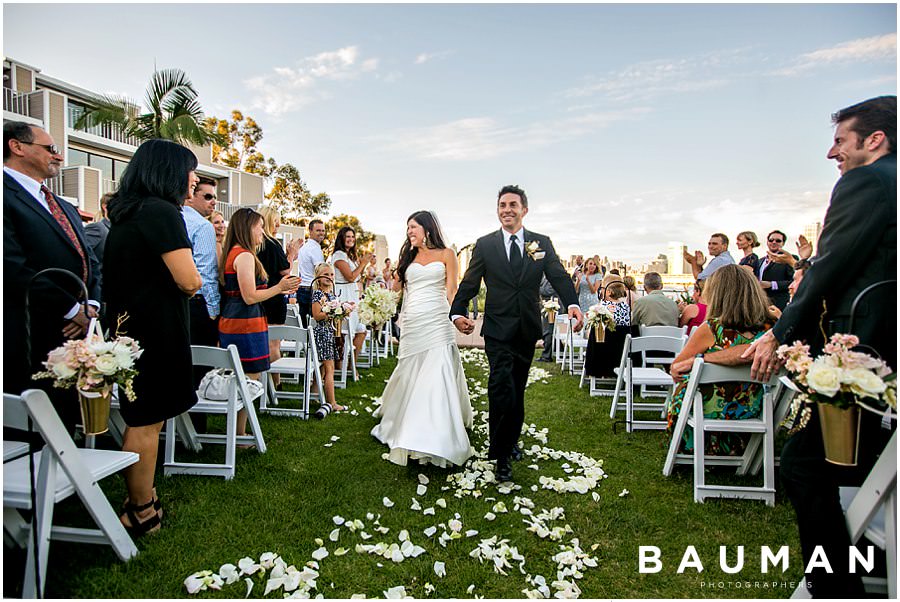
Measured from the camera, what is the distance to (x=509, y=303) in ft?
14.4

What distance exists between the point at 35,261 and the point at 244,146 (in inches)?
1107

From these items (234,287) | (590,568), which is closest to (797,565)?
(590,568)

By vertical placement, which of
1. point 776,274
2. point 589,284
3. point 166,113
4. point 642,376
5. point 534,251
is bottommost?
point 642,376

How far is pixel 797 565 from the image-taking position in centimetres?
297

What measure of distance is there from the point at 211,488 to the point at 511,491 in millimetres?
2253

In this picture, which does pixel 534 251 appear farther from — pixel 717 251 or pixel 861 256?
pixel 717 251

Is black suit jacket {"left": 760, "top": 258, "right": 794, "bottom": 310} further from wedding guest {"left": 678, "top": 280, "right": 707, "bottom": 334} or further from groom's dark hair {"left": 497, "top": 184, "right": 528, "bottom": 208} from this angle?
groom's dark hair {"left": 497, "top": 184, "right": 528, "bottom": 208}

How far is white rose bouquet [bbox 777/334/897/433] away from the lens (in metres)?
1.88

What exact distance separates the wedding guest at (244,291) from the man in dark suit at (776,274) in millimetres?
6987

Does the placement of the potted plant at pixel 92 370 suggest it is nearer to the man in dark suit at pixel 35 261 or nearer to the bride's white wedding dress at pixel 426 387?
the man in dark suit at pixel 35 261

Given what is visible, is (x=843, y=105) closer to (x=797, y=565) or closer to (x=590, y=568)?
(x=797, y=565)

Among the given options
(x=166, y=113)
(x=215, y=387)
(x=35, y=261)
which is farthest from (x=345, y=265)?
(x=166, y=113)

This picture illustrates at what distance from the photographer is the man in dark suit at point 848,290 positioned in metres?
2.28

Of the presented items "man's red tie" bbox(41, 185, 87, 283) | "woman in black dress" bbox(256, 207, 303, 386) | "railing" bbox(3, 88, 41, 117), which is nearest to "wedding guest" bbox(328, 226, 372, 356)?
"woman in black dress" bbox(256, 207, 303, 386)
